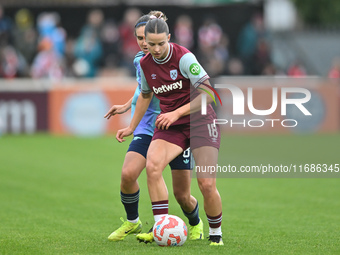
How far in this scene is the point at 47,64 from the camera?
71.4 ft

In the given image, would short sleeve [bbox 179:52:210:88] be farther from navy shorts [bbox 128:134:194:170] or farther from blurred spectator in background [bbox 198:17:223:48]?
blurred spectator in background [bbox 198:17:223:48]

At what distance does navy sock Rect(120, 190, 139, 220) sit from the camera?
7.26 metres

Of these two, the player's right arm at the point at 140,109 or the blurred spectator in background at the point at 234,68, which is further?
the blurred spectator in background at the point at 234,68

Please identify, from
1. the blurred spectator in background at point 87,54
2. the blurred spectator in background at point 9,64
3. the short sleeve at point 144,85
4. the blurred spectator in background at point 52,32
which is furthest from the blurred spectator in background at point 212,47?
the short sleeve at point 144,85

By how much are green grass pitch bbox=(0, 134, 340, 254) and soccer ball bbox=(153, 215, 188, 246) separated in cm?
11

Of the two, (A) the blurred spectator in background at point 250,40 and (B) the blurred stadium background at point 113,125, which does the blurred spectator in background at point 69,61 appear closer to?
(B) the blurred stadium background at point 113,125

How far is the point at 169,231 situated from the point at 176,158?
0.78 m

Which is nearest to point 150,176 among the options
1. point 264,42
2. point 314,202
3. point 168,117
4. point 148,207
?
point 168,117

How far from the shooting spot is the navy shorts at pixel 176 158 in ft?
22.8

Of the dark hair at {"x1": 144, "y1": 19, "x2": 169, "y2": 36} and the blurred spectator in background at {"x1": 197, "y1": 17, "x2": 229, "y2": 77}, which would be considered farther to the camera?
the blurred spectator in background at {"x1": 197, "y1": 17, "x2": 229, "y2": 77}

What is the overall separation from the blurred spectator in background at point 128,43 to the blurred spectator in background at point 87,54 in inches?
30.2

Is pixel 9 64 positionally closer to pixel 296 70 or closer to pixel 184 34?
pixel 184 34

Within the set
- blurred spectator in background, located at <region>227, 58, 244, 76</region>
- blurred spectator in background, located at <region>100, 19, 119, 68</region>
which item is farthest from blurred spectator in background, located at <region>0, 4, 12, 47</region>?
blurred spectator in background, located at <region>227, 58, 244, 76</region>

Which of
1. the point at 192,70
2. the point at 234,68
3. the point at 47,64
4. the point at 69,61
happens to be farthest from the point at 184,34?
the point at 192,70
